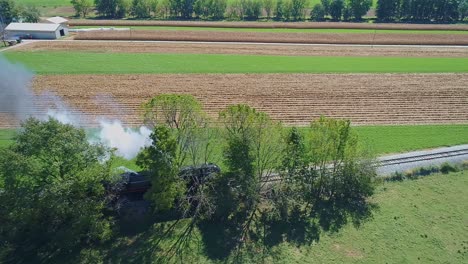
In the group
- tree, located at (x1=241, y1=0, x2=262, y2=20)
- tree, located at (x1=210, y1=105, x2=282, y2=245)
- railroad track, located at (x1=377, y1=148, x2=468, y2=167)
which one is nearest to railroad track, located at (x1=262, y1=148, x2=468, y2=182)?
railroad track, located at (x1=377, y1=148, x2=468, y2=167)


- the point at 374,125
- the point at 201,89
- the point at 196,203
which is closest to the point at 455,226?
the point at 374,125

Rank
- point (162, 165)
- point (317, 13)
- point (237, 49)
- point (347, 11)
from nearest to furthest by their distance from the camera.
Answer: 1. point (162, 165)
2. point (237, 49)
3. point (347, 11)
4. point (317, 13)

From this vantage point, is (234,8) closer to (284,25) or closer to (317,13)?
(284,25)

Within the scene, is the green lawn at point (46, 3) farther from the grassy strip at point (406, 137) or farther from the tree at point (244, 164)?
the tree at point (244, 164)

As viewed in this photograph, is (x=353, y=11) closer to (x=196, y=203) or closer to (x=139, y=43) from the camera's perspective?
(x=139, y=43)

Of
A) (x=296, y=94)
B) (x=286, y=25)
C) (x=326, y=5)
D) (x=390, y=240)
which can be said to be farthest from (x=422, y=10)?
(x=390, y=240)

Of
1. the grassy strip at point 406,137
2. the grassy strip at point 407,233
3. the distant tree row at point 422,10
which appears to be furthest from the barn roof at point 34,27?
the distant tree row at point 422,10
